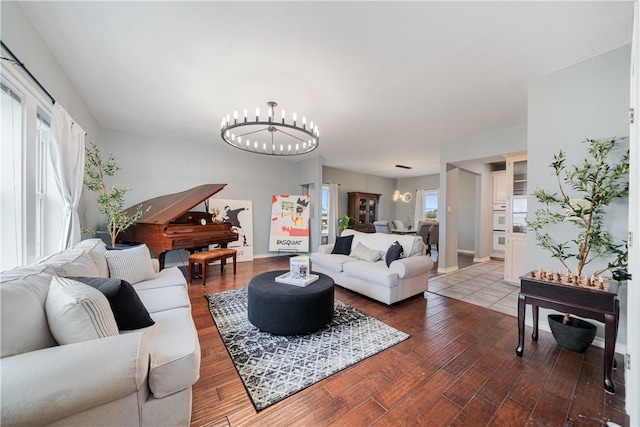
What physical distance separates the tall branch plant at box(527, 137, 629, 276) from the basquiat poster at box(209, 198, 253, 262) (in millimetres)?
5153

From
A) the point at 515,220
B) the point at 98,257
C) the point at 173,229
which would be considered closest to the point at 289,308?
the point at 98,257

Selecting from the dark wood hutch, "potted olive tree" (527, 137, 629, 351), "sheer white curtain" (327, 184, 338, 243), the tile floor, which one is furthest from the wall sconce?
"potted olive tree" (527, 137, 629, 351)

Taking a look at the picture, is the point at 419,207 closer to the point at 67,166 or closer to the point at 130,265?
the point at 130,265

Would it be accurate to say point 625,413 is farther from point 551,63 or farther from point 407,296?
point 551,63

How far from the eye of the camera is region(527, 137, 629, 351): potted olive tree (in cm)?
200

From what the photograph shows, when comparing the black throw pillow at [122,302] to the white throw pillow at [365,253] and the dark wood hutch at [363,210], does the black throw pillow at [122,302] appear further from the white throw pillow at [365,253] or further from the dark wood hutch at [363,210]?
the dark wood hutch at [363,210]

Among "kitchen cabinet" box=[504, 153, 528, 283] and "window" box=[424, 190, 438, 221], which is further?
"window" box=[424, 190, 438, 221]

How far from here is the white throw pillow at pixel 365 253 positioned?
352cm

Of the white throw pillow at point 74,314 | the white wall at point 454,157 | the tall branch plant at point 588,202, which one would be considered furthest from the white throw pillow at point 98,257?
the white wall at point 454,157

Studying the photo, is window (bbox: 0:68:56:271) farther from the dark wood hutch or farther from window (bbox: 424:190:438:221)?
window (bbox: 424:190:438:221)

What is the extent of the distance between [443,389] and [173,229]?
378cm

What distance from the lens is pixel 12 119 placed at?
1877 mm

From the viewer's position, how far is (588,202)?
210cm

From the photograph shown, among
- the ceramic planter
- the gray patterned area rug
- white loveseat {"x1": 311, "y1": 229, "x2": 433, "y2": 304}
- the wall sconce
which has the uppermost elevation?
the wall sconce
